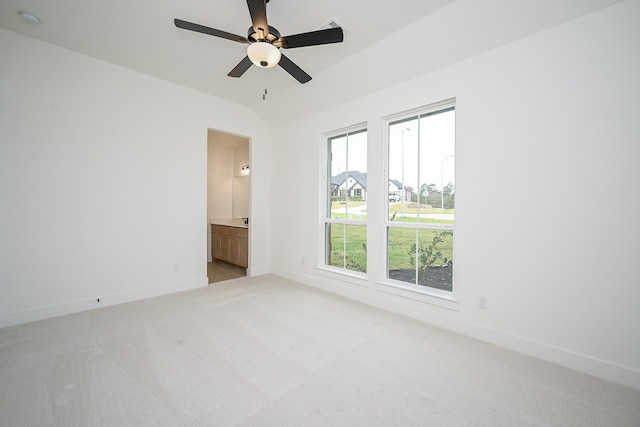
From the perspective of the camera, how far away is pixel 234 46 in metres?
2.84

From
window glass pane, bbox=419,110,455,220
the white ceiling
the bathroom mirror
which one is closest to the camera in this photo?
the white ceiling

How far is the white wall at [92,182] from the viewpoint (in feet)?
8.86

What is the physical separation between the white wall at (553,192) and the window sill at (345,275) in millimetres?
782

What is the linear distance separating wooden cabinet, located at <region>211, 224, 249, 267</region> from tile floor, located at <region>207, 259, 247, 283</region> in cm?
15

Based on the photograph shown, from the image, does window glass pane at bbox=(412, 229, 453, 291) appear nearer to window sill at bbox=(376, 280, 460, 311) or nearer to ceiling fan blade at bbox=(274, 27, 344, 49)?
window sill at bbox=(376, 280, 460, 311)

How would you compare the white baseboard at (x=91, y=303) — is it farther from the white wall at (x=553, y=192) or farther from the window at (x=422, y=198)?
the white wall at (x=553, y=192)

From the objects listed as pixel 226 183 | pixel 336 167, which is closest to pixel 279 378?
pixel 336 167

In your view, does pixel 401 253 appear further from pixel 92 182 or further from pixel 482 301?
pixel 92 182

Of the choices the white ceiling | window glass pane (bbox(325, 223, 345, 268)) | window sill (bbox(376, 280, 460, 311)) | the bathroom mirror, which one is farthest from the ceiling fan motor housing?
the bathroom mirror

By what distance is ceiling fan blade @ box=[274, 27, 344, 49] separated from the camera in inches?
77.9

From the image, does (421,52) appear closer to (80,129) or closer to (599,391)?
(599,391)

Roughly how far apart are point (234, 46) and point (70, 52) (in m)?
1.98

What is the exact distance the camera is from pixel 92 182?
314 centimetres

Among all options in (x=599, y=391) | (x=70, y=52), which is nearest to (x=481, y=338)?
(x=599, y=391)
